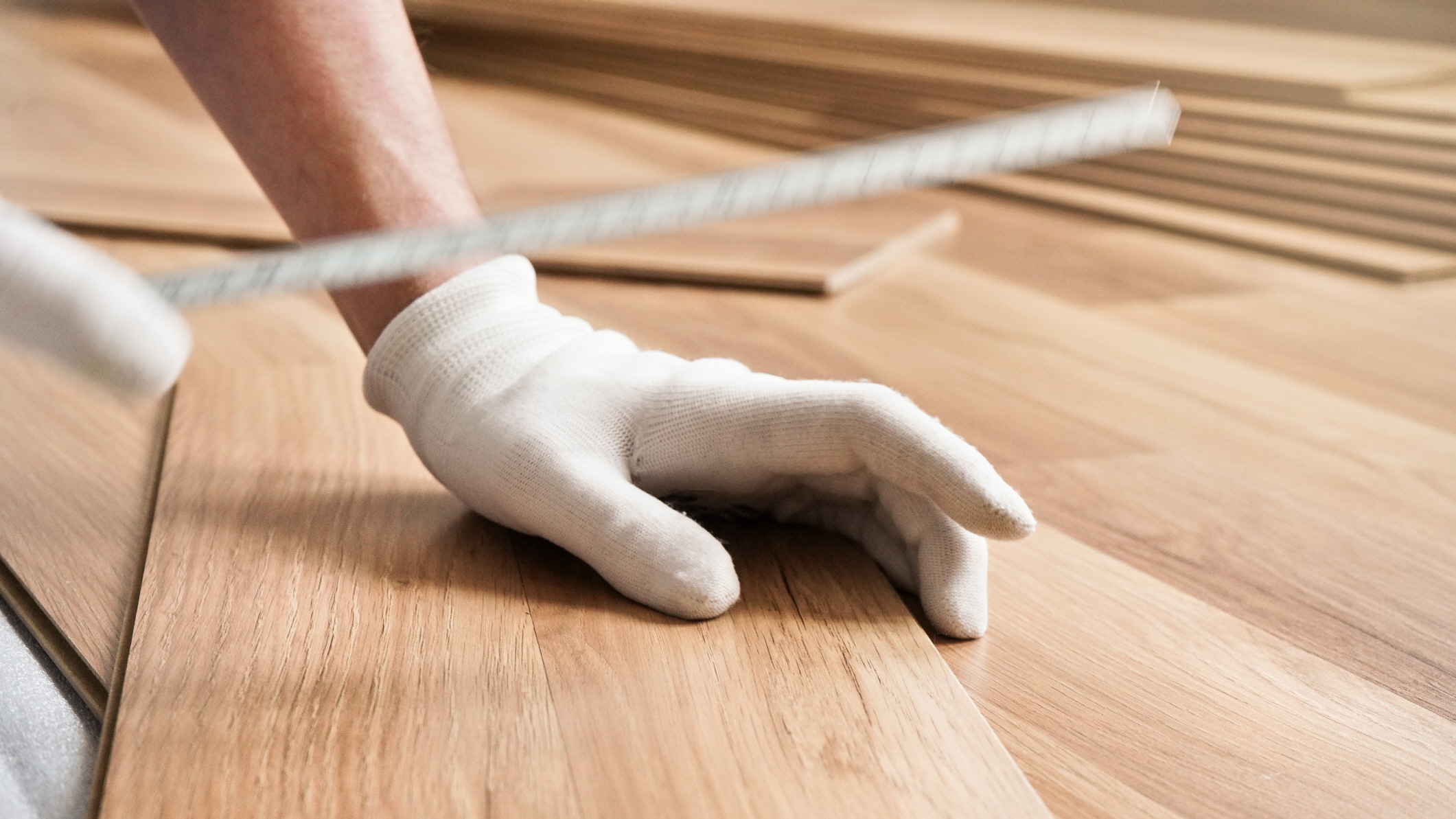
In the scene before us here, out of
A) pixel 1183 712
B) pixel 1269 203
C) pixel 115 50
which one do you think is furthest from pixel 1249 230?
pixel 115 50

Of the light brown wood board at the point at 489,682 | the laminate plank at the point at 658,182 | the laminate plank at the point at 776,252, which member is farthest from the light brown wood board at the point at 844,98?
the light brown wood board at the point at 489,682

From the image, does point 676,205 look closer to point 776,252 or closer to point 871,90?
point 776,252

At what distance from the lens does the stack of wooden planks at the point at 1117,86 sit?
153 centimetres

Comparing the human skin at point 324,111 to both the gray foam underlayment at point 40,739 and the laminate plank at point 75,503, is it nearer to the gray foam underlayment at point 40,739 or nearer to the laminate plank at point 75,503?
the laminate plank at point 75,503

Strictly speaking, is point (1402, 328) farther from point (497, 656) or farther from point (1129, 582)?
point (497, 656)

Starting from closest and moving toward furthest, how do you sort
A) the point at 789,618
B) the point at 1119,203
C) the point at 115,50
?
the point at 789,618 < the point at 1119,203 < the point at 115,50

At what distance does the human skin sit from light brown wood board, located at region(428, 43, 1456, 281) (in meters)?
1.18

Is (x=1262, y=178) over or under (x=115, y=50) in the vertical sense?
over

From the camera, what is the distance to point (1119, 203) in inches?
68.2

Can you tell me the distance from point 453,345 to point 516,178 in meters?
1.08

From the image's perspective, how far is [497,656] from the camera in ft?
2.01

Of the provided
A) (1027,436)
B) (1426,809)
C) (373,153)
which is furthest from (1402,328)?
(373,153)

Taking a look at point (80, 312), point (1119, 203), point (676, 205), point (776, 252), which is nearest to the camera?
point (80, 312)

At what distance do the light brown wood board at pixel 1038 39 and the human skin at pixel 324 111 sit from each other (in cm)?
130
